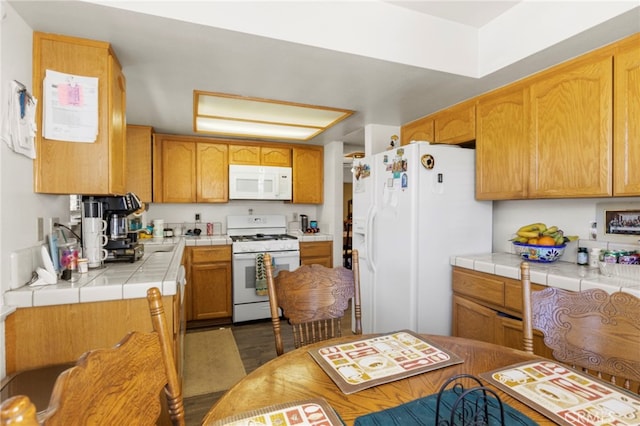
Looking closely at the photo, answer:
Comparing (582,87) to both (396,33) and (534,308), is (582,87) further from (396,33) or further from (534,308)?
(534,308)

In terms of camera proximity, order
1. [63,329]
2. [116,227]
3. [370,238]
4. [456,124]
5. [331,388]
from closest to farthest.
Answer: [331,388] → [63,329] → [116,227] → [456,124] → [370,238]

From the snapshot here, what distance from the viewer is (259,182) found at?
161 inches

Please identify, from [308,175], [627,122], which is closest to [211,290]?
[308,175]

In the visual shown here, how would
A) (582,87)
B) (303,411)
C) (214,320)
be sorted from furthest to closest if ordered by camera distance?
(214,320) < (582,87) < (303,411)

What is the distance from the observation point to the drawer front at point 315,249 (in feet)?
13.3

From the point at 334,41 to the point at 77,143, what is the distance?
1.40 metres

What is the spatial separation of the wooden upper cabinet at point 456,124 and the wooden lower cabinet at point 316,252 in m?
1.88

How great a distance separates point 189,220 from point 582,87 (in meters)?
3.97

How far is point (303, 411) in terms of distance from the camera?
2.63 ft

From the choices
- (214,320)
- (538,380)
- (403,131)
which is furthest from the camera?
(214,320)

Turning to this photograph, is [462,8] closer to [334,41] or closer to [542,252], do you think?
[334,41]

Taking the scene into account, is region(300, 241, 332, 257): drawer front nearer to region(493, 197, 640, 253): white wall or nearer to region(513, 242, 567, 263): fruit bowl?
region(493, 197, 640, 253): white wall

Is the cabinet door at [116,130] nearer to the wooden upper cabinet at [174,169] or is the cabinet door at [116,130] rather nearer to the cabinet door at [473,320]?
the wooden upper cabinet at [174,169]

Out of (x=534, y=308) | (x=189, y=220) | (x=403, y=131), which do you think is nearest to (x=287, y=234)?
(x=189, y=220)
